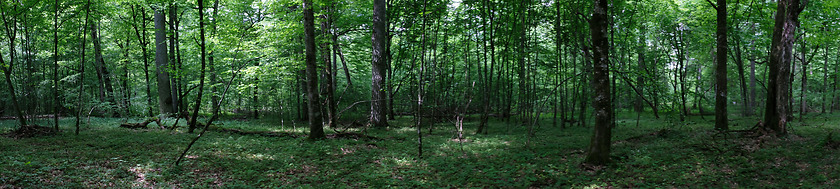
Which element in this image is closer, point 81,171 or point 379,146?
point 81,171

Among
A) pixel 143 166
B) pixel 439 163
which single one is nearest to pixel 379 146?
pixel 439 163

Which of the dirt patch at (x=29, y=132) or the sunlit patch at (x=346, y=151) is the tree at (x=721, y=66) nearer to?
the sunlit patch at (x=346, y=151)

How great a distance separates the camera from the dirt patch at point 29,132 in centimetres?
854

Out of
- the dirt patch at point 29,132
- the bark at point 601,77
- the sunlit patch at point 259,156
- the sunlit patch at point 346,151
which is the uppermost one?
the bark at point 601,77

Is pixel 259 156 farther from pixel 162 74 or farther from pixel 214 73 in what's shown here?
pixel 162 74

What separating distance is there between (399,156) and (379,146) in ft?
4.51

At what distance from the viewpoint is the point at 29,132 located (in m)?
8.75

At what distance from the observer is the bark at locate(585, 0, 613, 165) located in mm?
6164

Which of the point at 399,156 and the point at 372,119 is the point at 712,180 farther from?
the point at 372,119

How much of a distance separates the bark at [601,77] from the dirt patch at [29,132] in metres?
12.5

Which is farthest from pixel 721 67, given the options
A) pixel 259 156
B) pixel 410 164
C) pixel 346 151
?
pixel 259 156

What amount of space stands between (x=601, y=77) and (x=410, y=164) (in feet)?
13.0

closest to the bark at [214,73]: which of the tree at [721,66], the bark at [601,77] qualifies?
the bark at [601,77]

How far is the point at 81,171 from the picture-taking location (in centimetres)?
589
